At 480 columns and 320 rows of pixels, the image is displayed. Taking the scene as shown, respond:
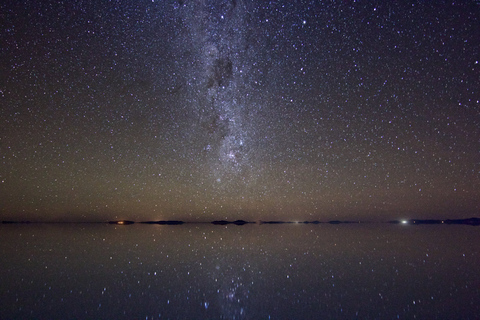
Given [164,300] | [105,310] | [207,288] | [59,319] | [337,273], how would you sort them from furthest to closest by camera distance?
[337,273], [207,288], [164,300], [105,310], [59,319]

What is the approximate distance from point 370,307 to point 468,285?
72.5 inches

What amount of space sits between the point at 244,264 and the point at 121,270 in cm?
216

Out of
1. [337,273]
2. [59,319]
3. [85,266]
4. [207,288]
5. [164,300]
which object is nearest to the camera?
[59,319]

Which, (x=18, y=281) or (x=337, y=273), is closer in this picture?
(x=18, y=281)

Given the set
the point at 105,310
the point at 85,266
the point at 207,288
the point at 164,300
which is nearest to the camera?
the point at 105,310

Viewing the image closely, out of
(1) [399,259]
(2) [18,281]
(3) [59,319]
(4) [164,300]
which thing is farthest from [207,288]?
(1) [399,259]

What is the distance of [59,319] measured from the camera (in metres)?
2.97

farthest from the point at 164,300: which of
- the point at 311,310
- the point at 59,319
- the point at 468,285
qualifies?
the point at 468,285

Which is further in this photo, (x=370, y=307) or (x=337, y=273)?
(x=337, y=273)

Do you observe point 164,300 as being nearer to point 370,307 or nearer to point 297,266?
point 370,307

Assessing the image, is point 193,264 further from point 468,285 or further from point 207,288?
point 468,285

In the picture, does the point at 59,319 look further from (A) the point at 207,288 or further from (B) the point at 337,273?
(B) the point at 337,273

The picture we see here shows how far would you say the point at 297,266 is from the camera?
5.93m

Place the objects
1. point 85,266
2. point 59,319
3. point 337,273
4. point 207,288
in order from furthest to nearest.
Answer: point 85,266, point 337,273, point 207,288, point 59,319
